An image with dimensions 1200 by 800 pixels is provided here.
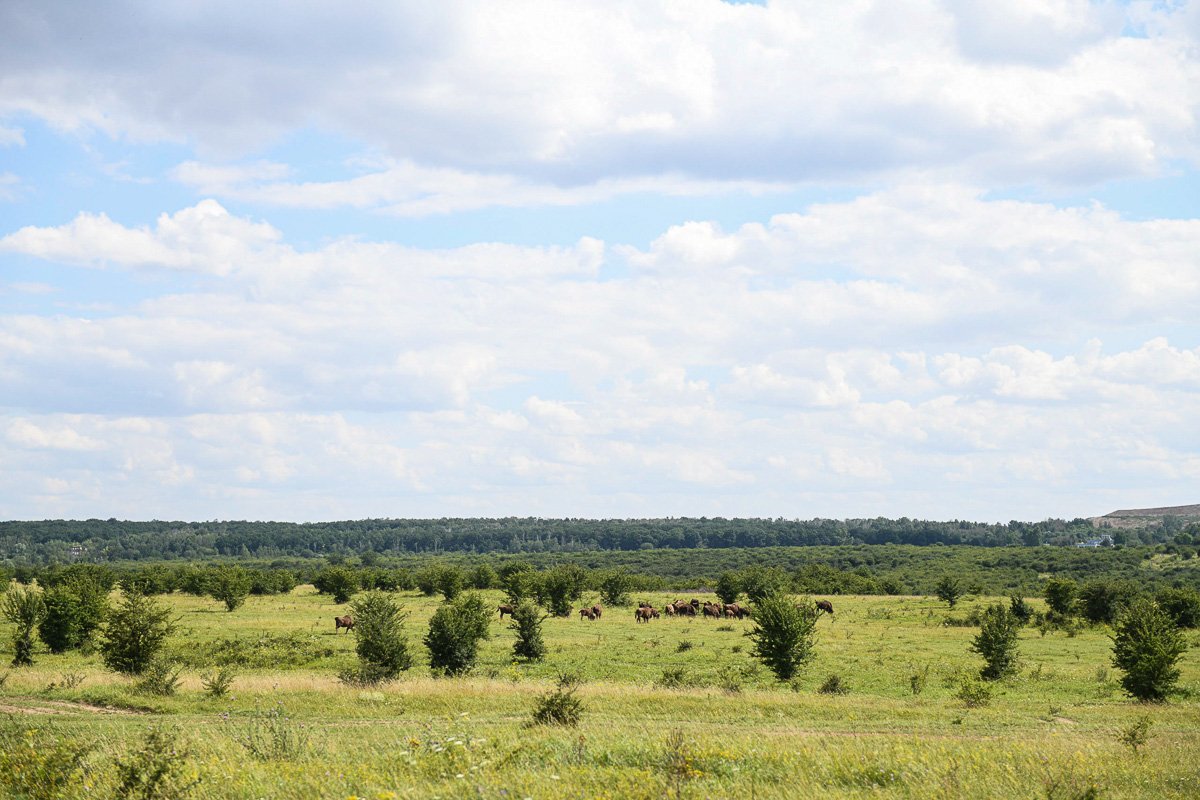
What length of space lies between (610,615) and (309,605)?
25567mm

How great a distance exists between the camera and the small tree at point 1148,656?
103ft

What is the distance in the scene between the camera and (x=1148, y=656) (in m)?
31.6

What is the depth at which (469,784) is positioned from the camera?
11.7 m

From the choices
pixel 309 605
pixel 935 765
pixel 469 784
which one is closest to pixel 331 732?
pixel 469 784

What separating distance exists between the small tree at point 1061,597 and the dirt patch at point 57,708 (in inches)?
2314

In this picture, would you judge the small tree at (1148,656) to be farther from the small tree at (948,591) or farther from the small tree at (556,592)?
the small tree at (556,592)

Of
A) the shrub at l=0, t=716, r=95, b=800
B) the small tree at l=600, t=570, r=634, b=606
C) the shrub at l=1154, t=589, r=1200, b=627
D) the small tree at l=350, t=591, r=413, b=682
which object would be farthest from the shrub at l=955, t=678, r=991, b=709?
the small tree at l=600, t=570, r=634, b=606

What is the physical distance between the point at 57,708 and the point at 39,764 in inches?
560

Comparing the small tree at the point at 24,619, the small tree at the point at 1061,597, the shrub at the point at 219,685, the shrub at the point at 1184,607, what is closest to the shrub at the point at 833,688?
the shrub at the point at 219,685

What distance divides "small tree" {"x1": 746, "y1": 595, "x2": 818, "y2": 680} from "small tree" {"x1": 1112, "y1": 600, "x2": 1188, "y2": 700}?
36.3 feet

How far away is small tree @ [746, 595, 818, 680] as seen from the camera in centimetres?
3531

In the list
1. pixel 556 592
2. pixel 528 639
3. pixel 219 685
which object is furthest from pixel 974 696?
pixel 556 592

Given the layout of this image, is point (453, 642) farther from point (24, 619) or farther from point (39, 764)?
point (39, 764)

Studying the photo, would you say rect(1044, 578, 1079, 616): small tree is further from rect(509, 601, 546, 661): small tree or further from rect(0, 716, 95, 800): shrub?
rect(0, 716, 95, 800): shrub
